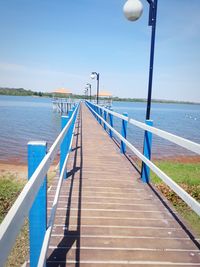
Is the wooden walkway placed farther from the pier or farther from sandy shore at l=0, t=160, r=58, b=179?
sandy shore at l=0, t=160, r=58, b=179

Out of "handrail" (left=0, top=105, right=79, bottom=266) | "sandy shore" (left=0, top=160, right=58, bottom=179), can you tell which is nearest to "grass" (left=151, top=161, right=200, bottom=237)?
"handrail" (left=0, top=105, right=79, bottom=266)

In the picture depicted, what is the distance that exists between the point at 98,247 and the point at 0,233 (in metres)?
2.31

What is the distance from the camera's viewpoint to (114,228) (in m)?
3.58

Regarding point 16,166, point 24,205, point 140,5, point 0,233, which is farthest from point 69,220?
point 16,166

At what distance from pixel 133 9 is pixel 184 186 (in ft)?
28.1

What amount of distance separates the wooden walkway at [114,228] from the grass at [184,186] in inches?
70.3

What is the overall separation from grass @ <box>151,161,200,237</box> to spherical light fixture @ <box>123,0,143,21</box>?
434cm

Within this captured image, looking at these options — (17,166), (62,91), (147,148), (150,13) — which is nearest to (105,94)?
(62,91)

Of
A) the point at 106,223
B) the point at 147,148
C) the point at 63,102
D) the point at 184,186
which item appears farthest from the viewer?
the point at 63,102

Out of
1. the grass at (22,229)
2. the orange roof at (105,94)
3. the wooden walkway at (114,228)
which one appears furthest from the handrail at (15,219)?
the orange roof at (105,94)

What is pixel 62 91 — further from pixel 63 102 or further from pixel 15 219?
pixel 15 219

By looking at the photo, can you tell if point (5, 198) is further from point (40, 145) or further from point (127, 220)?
point (40, 145)

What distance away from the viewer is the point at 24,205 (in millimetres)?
1291

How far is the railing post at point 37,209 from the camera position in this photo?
205 cm
